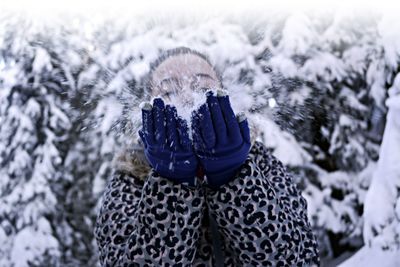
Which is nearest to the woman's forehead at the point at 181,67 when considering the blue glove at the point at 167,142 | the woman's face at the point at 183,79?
the woman's face at the point at 183,79

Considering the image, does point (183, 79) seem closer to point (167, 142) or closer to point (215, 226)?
point (167, 142)

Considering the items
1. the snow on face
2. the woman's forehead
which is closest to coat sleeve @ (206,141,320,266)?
the snow on face

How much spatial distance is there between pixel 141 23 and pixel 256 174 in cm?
182

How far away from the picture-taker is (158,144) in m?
1.35

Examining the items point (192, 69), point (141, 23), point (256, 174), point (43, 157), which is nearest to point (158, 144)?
point (256, 174)

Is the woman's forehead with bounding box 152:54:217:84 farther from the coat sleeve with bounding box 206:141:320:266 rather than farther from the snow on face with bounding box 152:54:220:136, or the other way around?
the coat sleeve with bounding box 206:141:320:266

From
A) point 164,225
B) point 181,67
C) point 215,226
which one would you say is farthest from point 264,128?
point 164,225

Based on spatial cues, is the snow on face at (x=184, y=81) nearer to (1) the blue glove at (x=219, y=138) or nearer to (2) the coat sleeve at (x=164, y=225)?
(1) the blue glove at (x=219, y=138)

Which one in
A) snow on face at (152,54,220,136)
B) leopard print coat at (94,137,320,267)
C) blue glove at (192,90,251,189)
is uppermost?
snow on face at (152,54,220,136)

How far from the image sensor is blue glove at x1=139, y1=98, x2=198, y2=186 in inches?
52.1

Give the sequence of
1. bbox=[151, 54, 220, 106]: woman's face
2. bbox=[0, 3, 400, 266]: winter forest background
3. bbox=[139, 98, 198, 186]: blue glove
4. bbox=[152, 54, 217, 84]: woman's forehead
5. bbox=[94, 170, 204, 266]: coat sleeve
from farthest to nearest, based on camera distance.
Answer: bbox=[0, 3, 400, 266]: winter forest background < bbox=[152, 54, 217, 84]: woman's forehead < bbox=[151, 54, 220, 106]: woman's face < bbox=[94, 170, 204, 266]: coat sleeve < bbox=[139, 98, 198, 186]: blue glove

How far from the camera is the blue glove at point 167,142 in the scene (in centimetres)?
132

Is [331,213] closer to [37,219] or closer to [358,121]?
[358,121]

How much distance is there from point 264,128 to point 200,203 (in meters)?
1.50
